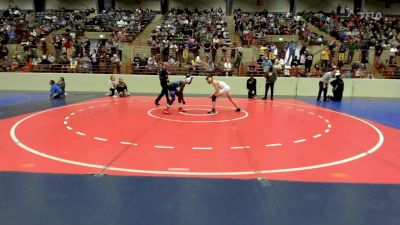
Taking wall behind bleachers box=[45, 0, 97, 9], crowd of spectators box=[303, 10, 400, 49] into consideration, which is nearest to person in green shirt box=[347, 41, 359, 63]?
crowd of spectators box=[303, 10, 400, 49]

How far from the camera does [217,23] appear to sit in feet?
100

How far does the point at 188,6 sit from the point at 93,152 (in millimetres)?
38223

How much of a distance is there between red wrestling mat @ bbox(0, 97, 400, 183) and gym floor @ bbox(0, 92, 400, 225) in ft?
0.10

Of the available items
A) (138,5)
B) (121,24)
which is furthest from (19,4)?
(121,24)

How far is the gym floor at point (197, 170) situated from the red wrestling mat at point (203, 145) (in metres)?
0.03

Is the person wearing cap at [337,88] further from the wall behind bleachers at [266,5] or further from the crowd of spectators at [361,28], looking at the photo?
the wall behind bleachers at [266,5]

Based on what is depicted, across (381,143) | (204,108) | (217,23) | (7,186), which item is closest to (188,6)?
(217,23)

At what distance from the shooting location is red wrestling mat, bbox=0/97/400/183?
6.70 metres

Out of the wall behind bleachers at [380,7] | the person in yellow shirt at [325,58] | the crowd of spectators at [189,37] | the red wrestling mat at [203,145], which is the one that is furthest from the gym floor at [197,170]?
the wall behind bleachers at [380,7]

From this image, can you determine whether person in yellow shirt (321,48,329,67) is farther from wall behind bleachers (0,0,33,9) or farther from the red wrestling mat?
wall behind bleachers (0,0,33,9)

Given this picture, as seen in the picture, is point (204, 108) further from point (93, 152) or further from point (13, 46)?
point (13, 46)

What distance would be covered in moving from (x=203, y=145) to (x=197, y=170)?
1801 millimetres

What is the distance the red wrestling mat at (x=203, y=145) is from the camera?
22.0 ft

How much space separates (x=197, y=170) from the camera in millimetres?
6668
